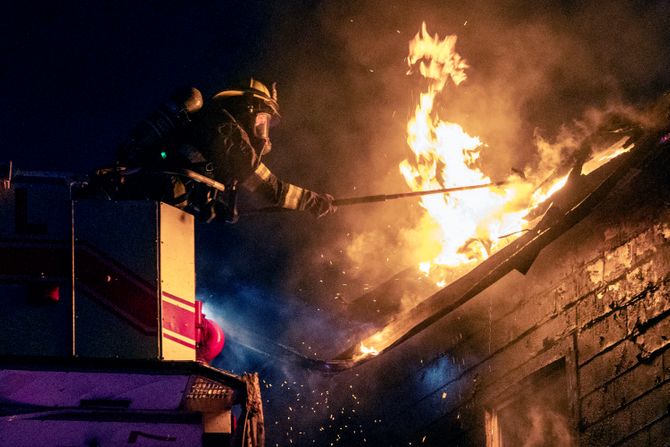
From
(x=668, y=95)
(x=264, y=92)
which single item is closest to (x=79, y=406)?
(x=264, y=92)

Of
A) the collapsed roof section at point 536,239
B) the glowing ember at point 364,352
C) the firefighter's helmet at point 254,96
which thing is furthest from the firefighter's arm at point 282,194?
the glowing ember at point 364,352

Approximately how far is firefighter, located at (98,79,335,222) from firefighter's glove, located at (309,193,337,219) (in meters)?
0.61

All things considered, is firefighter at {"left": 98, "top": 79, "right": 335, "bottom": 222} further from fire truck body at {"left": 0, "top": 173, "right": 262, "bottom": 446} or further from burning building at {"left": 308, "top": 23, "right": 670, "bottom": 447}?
burning building at {"left": 308, "top": 23, "right": 670, "bottom": 447}

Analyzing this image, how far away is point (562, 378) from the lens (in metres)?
8.14

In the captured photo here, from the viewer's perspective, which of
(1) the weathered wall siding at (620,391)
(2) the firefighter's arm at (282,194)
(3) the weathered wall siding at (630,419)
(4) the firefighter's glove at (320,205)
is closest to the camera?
(3) the weathered wall siding at (630,419)

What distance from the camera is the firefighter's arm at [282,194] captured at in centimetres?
862

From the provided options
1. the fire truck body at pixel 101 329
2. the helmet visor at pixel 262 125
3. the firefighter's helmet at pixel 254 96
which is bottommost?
the fire truck body at pixel 101 329

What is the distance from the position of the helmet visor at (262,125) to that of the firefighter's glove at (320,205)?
1.02 m

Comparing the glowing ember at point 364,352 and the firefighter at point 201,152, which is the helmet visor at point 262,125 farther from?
the glowing ember at point 364,352

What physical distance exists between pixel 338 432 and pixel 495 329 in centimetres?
391

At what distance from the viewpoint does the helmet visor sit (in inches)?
329

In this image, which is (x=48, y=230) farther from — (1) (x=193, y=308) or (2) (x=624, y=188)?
(2) (x=624, y=188)

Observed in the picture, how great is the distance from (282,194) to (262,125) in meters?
0.84

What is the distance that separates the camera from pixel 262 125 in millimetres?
8500
